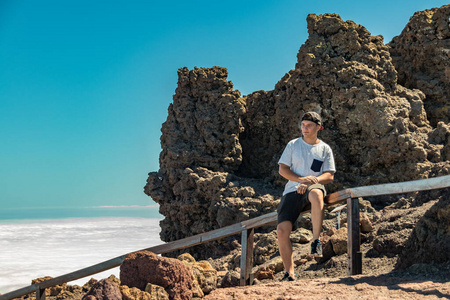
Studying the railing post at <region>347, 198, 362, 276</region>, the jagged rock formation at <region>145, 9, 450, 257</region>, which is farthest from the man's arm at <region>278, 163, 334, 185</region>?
the jagged rock formation at <region>145, 9, 450, 257</region>

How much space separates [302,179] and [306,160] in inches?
10.8

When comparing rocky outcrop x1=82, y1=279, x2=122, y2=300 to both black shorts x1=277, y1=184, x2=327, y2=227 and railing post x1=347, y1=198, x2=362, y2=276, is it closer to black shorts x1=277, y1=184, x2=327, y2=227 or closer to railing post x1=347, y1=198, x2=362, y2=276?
black shorts x1=277, y1=184, x2=327, y2=227

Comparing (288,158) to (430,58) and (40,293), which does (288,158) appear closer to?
(40,293)

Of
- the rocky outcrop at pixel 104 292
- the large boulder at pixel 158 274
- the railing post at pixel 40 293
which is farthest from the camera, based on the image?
the railing post at pixel 40 293

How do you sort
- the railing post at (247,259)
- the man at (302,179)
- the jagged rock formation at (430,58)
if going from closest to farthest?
1. the man at (302,179)
2. the railing post at (247,259)
3. the jagged rock formation at (430,58)

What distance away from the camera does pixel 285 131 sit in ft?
33.8

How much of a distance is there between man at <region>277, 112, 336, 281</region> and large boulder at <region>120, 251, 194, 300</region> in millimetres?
1090

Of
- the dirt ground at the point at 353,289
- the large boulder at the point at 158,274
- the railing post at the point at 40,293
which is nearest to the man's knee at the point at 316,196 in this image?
the dirt ground at the point at 353,289

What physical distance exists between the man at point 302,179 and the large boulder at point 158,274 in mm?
1090

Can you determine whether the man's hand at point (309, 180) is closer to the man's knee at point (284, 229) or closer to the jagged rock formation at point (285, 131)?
the man's knee at point (284, 229)

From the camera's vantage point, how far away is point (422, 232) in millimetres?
4773

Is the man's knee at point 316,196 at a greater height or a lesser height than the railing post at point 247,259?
greater

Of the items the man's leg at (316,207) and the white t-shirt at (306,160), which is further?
the white t-shirt at (306,160)

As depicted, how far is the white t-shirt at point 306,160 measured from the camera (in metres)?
4.99
